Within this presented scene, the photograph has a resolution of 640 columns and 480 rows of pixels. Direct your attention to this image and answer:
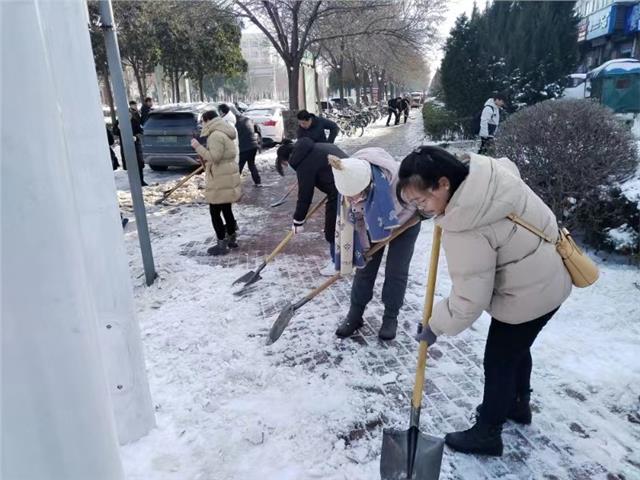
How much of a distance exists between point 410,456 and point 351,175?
5.43 ft

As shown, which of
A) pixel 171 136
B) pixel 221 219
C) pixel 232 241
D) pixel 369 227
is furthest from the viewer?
pixel 171 136

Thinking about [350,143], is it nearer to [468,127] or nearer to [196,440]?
[468,127]

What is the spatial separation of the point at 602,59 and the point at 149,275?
1268 inches

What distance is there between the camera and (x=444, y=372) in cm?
338

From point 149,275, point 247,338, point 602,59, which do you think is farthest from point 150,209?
point 602,59

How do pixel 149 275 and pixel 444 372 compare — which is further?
pixel 149 275

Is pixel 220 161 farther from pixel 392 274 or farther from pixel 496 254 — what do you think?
pixel 496 254

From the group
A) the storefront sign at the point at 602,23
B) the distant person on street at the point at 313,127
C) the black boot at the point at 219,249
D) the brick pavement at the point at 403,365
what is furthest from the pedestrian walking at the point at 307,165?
the storefront sign at the point at 602,23

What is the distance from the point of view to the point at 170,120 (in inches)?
434

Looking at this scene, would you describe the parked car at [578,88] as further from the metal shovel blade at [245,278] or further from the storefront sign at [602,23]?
the metal shovel blade at [245,278]

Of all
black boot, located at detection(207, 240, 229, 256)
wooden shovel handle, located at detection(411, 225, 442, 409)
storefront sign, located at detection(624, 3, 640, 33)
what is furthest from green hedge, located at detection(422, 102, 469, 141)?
storefront sign, located at detection(624, 3, 640, 33)

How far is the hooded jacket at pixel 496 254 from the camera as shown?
2.03m

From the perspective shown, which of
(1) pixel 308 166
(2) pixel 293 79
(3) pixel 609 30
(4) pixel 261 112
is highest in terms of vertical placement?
(3) pixel 609 30

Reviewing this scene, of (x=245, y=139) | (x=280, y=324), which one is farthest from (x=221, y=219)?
(x=245, y=139)
